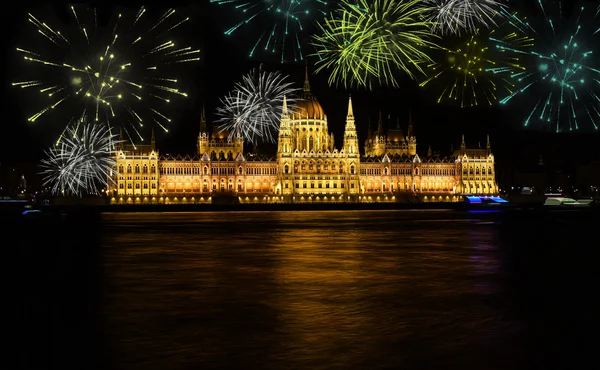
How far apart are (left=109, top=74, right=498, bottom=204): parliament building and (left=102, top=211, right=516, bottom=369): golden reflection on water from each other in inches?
4175

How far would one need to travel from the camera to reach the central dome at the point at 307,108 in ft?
506

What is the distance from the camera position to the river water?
11031 mm

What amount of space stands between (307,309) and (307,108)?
141573 mm

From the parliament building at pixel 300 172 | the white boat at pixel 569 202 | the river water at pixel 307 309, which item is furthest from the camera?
the parliament building at pixel 300 172

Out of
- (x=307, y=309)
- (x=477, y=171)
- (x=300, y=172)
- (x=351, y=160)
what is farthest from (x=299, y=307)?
(x=477, y=171)

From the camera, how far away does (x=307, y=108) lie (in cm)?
15525

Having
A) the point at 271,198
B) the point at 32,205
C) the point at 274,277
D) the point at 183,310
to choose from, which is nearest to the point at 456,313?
the point at 183,310

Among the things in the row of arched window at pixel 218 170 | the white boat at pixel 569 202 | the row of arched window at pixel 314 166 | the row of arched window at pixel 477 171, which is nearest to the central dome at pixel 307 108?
the row of arched window at pixel 314 166

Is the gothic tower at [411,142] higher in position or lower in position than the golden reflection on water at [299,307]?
higher

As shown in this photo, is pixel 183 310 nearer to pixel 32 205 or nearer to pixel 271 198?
pixel 32 205

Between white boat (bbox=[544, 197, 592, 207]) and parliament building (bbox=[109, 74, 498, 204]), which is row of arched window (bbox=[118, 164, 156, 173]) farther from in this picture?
white boat (bbox=[544, 197, 592, 207])

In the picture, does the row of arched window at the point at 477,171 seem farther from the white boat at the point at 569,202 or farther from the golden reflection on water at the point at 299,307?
the golden reflection on water at the point at 299,307

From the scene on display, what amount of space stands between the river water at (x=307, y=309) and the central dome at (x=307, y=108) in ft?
413

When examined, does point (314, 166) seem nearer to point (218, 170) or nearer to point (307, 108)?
point (307, 108)
